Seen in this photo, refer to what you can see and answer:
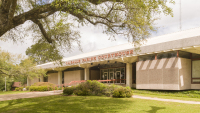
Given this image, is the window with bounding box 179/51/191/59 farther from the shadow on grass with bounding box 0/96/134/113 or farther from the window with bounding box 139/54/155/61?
the shadow on grass with bounding box 0/96/134/113

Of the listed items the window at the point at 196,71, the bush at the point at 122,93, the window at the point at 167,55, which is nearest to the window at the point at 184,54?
the window at the point at 167,55

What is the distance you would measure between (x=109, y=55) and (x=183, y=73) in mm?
9724

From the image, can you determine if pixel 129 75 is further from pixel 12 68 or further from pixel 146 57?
pixel 12 68

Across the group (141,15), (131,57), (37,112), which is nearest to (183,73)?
(131,57)

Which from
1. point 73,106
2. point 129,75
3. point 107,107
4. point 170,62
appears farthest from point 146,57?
point 73,106

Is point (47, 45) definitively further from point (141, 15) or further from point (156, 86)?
point (156, 86)

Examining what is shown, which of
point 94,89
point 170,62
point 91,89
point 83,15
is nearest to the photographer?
point 83,15

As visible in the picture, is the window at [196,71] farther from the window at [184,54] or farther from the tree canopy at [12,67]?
the tree canopy at [12,67]

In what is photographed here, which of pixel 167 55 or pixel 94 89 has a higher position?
pixel 167 55

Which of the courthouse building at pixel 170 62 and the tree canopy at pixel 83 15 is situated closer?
the tree canopy at pixel 83 15

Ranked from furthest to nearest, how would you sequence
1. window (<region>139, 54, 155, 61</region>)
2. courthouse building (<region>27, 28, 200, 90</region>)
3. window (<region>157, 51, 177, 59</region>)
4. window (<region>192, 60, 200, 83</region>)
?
window (<region>139, 54, 155, 61</region>)
window (<region>157, 51, 177, 59</region>)
window (<region>192, 60, 200, 83</region>)
courthouse building (<region>27, 28, 200, 90</region>)

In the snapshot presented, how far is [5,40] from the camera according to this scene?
1103cm

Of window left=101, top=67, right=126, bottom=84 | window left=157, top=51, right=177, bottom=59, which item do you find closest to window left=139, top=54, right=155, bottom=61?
window left=157, top=51, right=177, bottom=59

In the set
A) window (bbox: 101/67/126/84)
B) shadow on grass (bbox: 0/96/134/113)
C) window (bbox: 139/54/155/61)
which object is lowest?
shadow on grass (bbox: 0/96/134/113)
